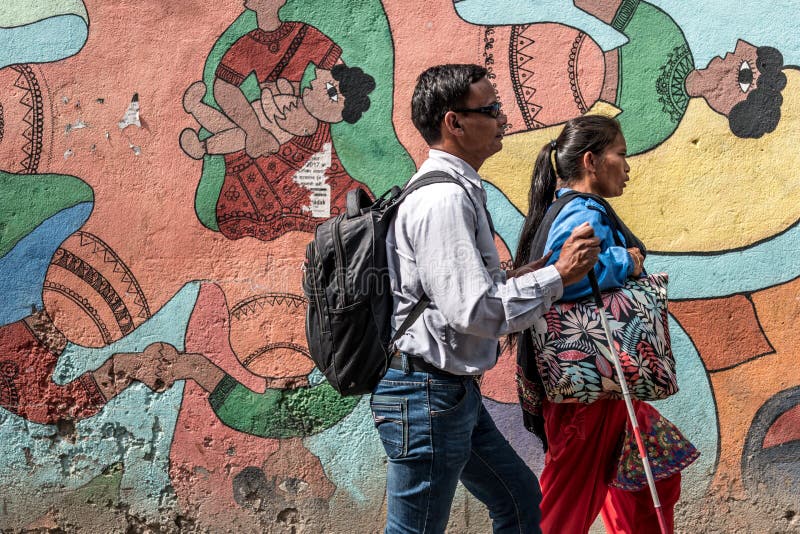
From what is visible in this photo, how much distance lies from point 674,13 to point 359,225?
7.28 feet

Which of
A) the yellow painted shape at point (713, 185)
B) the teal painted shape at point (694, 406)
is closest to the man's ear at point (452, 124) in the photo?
the yellow painted shape at point (713, 185)

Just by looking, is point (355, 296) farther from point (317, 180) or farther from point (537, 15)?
point (537, 15)

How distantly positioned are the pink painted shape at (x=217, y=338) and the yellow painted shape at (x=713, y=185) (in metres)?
1.84

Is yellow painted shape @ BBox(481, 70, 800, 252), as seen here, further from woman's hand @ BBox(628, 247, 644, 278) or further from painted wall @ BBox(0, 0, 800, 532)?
woman's hand @ BBox(628, 247, 644, 278)

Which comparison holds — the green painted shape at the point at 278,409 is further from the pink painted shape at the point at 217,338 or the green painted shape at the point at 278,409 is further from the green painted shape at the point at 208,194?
the green painted shape at the point at 208,194

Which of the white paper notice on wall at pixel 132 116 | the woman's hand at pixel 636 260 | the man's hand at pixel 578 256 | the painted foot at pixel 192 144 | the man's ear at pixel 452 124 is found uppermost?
the white paper notice on wall at pixel 132 116

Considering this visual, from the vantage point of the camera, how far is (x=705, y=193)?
3.82 metres

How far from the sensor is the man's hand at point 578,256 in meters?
2.30

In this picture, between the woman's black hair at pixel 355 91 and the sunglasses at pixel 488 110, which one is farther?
the woman's black hair at pixel 355 91

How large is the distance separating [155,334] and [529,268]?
80.6 inches

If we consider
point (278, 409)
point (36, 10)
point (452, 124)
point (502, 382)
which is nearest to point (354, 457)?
point (278, 409)

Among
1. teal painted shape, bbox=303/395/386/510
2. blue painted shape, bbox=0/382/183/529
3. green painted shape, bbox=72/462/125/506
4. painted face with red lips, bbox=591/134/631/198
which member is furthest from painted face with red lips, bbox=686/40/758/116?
green painted shape, bbox=72/462/125/506

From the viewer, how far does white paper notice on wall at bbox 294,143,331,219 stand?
393 centimetres

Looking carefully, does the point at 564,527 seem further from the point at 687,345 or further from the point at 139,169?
the point at 139,169
